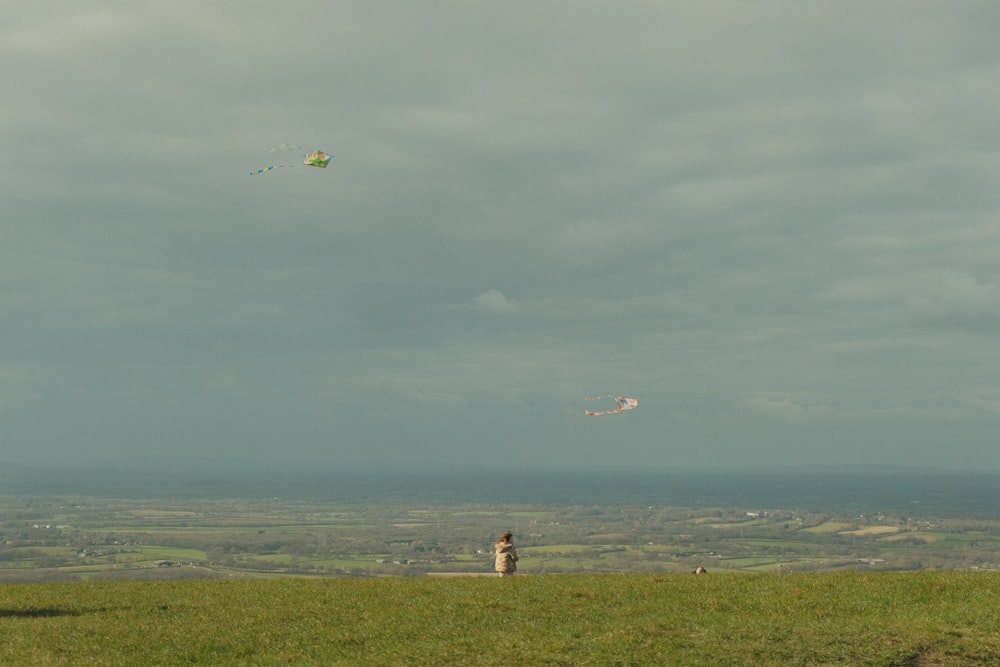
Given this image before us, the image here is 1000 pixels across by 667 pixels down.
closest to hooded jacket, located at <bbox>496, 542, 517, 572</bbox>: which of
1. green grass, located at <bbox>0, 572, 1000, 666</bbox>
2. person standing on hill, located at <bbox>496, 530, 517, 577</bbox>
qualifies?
person standing on hill, located at <bbox>496, 530, 517, 577</bbox>

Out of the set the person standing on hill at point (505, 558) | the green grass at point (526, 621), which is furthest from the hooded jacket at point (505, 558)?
the green grass at point (526, 621)

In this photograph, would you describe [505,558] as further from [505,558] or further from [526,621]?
[526,621]

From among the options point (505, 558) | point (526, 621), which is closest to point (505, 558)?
point (505, 558)

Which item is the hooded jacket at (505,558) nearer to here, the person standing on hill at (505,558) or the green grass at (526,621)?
the person standing on hill at (505,558)

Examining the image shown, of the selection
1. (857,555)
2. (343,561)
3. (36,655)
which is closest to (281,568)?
(343,561)

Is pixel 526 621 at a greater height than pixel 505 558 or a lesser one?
lesser
